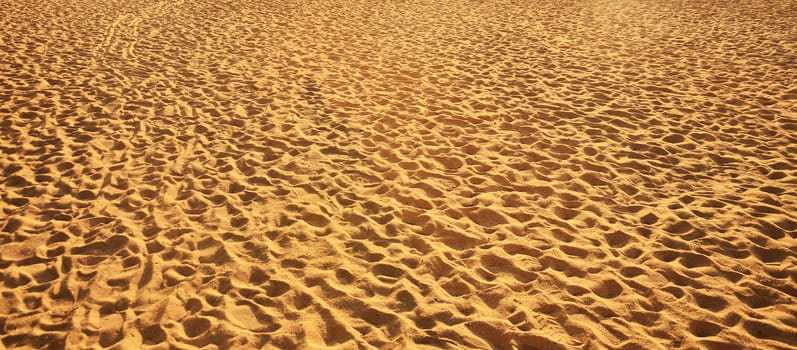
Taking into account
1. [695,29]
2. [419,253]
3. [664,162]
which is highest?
[695,29]

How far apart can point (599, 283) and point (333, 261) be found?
2112 mm

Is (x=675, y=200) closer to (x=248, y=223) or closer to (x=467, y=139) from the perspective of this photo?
(x=467, y=139)

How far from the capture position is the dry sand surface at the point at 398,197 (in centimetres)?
335

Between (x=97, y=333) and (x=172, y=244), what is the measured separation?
978mm

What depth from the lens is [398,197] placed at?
4.72m

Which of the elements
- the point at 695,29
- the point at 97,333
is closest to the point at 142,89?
the point at 97,333

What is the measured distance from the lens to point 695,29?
10.7 m

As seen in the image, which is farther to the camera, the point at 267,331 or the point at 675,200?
the point at 675,200

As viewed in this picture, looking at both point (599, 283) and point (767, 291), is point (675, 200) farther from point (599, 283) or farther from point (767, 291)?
point (599, 283)

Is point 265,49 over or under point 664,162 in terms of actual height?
under

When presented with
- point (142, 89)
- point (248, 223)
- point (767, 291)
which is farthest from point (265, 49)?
point (767, 291)

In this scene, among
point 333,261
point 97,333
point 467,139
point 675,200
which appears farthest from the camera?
point 467,139

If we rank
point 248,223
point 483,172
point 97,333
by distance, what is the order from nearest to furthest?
point 97,333, point 248,223, point 483,172

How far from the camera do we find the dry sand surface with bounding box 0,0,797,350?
3.35 meters
